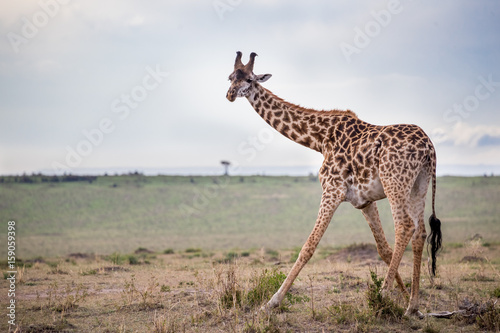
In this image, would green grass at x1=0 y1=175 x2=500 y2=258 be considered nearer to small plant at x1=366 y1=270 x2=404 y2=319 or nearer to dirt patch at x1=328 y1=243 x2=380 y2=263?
dirt patch at x1=328 y1=243 x2=380 y2=263

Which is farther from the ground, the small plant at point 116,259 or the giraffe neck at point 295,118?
the giraffe neck at point 295,118

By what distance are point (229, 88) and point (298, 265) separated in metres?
3.55

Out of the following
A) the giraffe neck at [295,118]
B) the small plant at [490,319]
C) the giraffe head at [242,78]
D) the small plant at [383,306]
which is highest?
the giraffe head at [242,78]

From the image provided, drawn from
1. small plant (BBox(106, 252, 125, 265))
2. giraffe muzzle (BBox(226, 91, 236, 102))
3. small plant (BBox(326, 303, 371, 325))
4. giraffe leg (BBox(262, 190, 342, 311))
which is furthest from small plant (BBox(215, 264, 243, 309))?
small plant (BBox(106, 252, 125, 265))

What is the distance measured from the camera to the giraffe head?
378 inches

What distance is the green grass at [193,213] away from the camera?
35844 mm

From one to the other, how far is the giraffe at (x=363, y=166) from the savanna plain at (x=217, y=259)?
2.32 ft

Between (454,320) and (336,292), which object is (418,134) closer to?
(454,320)

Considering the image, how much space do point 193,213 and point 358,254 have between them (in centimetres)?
2815

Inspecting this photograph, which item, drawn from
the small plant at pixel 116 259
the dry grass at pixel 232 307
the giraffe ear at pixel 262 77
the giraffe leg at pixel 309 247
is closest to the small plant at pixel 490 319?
the dry grass at pixel 232 307

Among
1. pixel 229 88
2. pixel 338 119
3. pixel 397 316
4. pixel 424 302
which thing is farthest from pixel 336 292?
pixel 229 88

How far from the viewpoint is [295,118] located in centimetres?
980

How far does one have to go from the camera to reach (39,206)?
4419cm

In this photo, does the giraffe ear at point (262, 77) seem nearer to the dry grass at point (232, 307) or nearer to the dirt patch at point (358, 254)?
the dry grass at point (232, 307)
